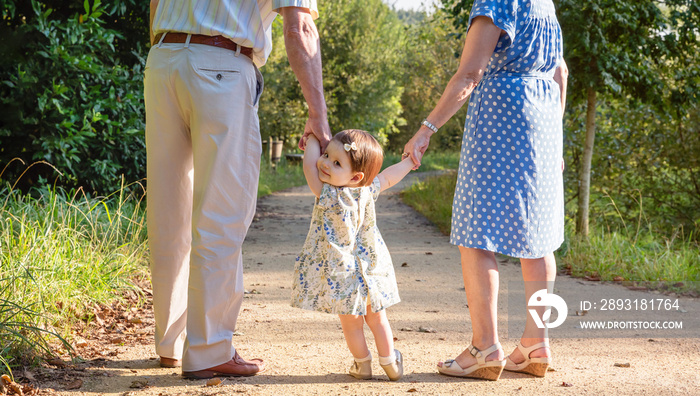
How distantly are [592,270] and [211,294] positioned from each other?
3.94 m

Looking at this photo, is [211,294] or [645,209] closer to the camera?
[211,294]

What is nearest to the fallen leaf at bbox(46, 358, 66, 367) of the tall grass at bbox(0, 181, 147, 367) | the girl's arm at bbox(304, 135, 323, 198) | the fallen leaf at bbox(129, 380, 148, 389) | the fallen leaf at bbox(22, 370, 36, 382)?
the tall grass at bbox(0, 181, 147, 367)

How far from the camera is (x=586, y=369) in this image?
3203 mm

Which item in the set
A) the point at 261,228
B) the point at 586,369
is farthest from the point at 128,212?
the point at 586,369

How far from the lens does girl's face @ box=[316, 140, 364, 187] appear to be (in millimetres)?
2785

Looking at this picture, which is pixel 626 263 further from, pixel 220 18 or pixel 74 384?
pixel 74 384

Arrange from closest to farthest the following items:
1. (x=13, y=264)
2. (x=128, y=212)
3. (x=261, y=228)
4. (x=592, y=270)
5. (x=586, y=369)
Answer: (x=586, y=369)
(x=13, y=264)
(x=592, y=270)
(x=128, y=212)
(x=261, y=228)

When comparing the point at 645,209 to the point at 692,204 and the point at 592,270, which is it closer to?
the point at 692,204

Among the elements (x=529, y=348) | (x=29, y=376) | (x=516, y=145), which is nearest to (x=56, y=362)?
(x=29, y=376)

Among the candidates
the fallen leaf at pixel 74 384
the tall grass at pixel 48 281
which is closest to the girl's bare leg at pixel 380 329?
the fallen leaf at pixel 74 384

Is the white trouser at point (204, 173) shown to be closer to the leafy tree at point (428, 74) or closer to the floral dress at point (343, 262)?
the floral dress at point (343, 262)

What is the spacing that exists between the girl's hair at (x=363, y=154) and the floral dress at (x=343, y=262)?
0.26 feet

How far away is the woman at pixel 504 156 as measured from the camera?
2.86 metres

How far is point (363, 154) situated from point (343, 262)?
46 cm
